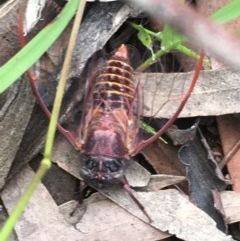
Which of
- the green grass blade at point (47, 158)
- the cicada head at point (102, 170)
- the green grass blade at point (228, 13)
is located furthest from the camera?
the cicada head at point (102, 170)

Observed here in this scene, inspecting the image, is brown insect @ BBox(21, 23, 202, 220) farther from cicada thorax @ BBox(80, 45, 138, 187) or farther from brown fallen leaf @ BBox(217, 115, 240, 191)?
brown fallen leaf @ BBox(217, 115, 240, 191)

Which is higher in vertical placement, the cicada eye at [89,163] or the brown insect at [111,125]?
the brown insect at [111,125]

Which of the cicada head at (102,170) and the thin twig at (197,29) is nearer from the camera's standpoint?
the thin twig at (197,29)

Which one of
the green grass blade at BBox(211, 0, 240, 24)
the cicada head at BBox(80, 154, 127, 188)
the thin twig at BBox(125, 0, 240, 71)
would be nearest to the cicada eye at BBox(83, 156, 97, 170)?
the cicada head at BBox(80, 154, 127, 188)

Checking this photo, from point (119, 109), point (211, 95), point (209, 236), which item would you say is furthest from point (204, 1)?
point (209, 236)

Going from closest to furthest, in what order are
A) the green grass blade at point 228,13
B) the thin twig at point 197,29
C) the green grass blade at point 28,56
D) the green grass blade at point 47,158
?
the thin twig at point 197,29 < the green grass blade at point 47,158 < the green grass blade at point 28,56 < the green grass blade at point 228,13

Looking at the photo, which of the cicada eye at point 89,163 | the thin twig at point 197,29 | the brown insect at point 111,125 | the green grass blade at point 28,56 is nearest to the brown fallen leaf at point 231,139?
the brown insect at point 111,125

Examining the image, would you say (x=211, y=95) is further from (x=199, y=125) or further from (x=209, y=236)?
(x=209, y=236)

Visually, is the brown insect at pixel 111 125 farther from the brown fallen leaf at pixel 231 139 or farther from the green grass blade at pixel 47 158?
the green grass blade at pixel 47 158
